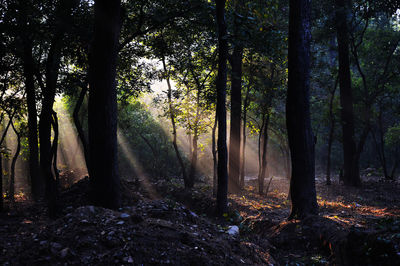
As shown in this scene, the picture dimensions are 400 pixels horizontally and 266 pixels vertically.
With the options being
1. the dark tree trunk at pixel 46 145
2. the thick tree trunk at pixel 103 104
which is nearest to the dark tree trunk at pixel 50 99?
the dark tree trunk at pixel 46 145

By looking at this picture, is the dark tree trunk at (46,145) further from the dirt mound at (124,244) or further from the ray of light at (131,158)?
the ray of light at (131,158)

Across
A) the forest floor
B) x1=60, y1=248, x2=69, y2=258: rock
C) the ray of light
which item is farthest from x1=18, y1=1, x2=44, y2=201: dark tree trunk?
the ray of light

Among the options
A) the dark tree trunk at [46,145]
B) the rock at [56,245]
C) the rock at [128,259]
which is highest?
the dark tree trunk at [46,145]

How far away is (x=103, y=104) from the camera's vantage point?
729 cm

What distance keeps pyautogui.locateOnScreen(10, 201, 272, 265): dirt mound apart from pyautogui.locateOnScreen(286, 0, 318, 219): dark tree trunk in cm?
234

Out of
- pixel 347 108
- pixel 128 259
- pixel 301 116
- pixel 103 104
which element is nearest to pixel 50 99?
pixel 103 104

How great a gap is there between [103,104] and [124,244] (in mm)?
3727

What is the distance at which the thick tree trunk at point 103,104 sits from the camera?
7.25 m

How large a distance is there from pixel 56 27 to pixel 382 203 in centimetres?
1453

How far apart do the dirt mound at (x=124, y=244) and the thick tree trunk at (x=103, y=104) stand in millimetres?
1755

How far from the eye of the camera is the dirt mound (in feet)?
14.2

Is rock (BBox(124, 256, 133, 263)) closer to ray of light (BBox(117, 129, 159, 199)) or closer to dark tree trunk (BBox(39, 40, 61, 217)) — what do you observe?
dark tree trunk (BBox(39, 40, 61, 217))

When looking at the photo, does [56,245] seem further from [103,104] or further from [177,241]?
[103,104]

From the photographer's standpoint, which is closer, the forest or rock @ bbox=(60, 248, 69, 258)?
rock @ bbox=(60, 248, 69, 258)
